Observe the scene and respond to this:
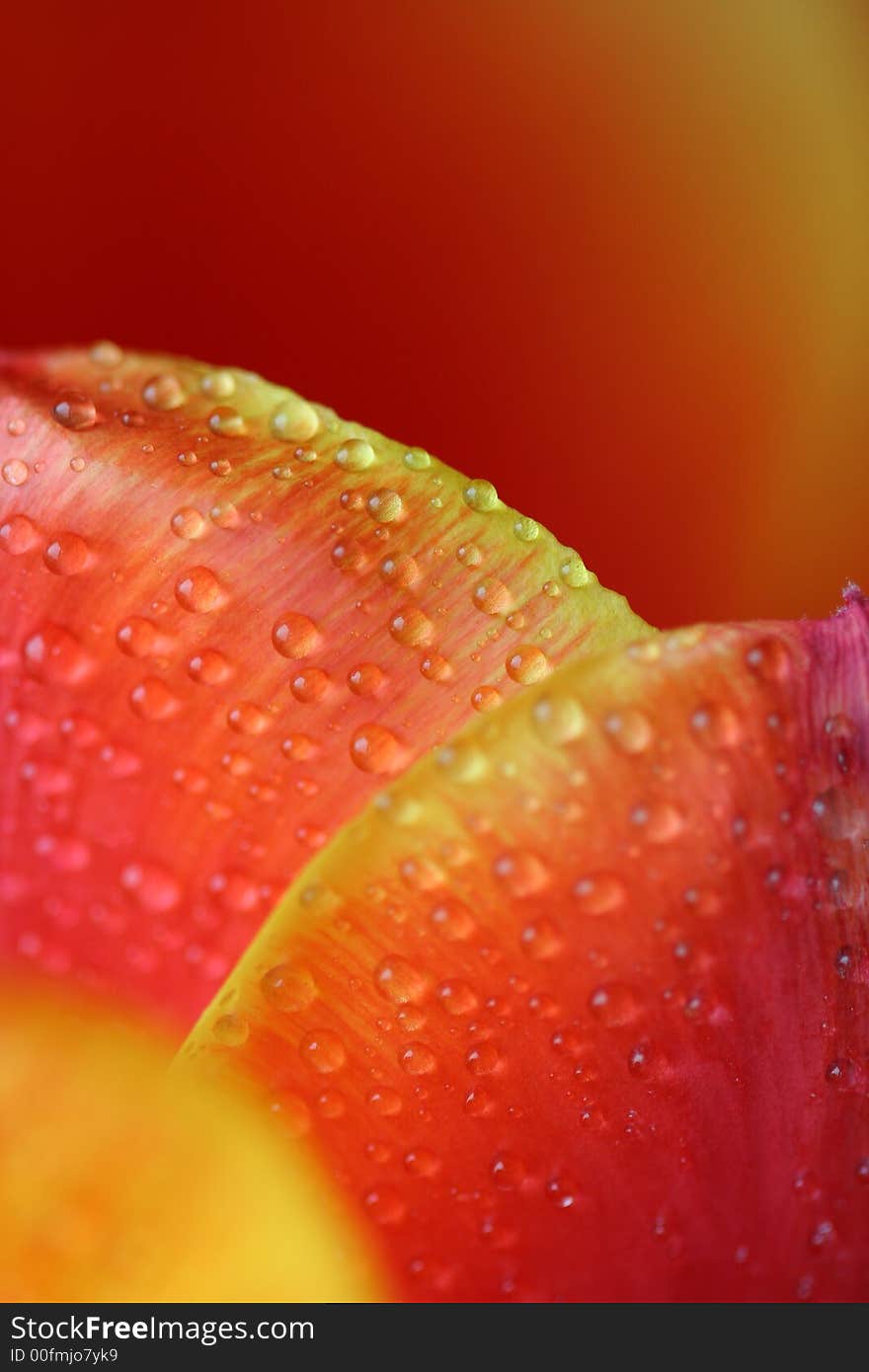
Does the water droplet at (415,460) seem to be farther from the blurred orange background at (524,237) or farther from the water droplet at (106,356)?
the blurred orange background at (524,237)

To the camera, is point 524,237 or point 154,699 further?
point 524,237

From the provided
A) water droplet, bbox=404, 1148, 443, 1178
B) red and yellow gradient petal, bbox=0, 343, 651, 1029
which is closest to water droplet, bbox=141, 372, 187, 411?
red and yellow gradient petal, bbox=0, 343, 651, 1029

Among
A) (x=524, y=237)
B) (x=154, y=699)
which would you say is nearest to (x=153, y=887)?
(x=154, y=699)

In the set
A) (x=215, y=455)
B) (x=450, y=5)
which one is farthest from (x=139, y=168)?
(x=215, y=455)

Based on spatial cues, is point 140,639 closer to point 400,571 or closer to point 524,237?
point 400,571

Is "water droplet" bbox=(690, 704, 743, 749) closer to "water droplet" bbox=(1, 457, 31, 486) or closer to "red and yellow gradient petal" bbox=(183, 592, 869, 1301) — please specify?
"red and yellow gradient petal" bbox=(183, 592, 869, 1301)

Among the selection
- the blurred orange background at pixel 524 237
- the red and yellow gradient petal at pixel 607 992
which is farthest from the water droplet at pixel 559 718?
the blurred orange background at pixel 524 237

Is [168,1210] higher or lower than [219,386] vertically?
lower
